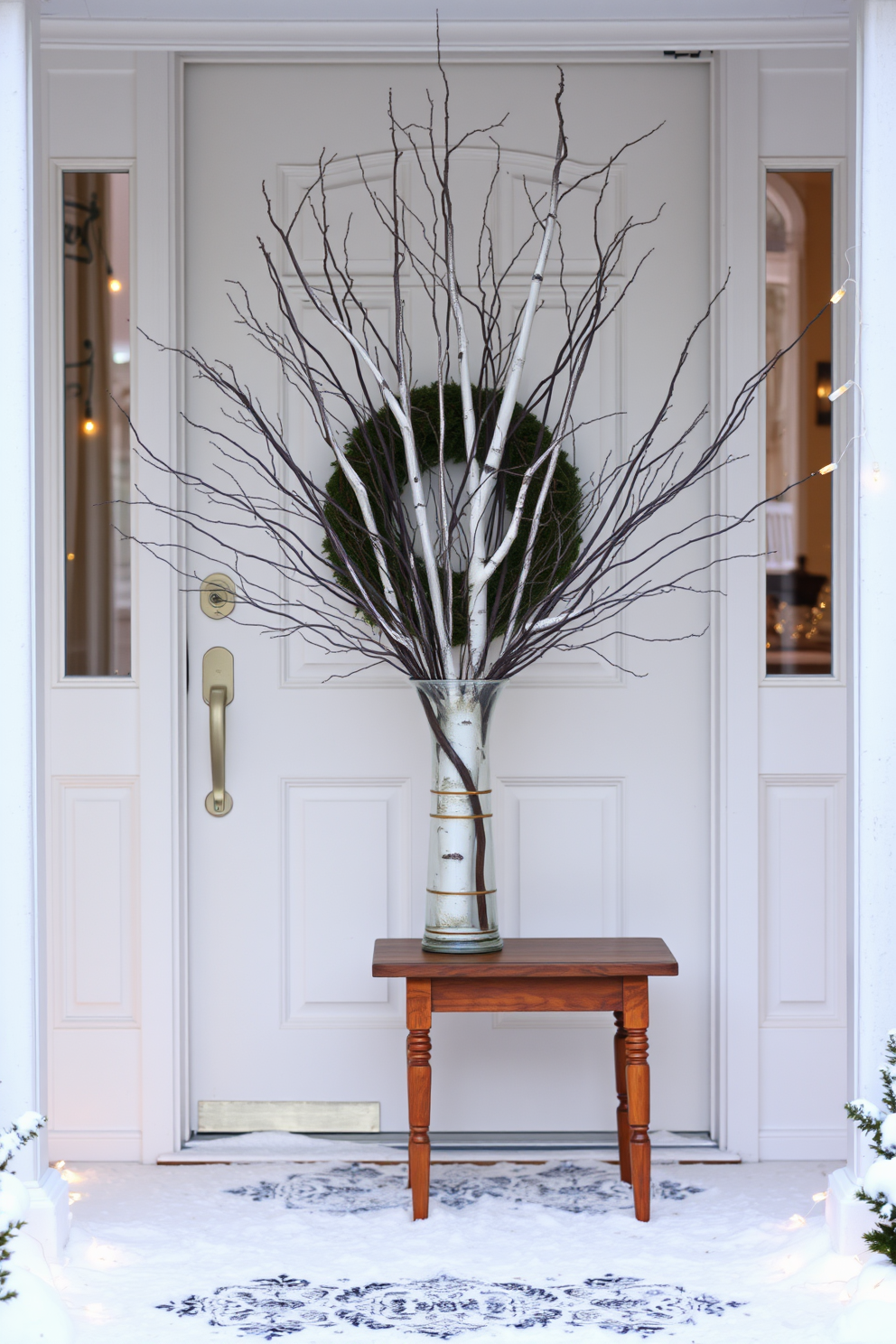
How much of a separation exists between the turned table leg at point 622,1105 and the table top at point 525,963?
0.57 ft

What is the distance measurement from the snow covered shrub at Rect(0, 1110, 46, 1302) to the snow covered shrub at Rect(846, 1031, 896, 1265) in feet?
3.82

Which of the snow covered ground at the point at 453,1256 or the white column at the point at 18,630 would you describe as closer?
the snow covered ground at the point at 453,1256

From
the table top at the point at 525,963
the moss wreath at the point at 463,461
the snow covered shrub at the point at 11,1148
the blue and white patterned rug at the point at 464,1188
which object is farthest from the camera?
the moss wreath at the point at 463,461

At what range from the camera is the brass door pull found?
2557mm

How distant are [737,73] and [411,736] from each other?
1.47 metres

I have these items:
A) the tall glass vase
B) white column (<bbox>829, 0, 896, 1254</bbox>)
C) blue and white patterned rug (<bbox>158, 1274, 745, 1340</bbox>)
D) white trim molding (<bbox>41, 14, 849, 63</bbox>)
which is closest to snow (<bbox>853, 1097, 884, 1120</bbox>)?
white column (<bbox>829, 0, 896, 1254</bbox>)

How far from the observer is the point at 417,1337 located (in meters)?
1.77

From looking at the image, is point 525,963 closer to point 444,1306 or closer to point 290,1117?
point 444,1306

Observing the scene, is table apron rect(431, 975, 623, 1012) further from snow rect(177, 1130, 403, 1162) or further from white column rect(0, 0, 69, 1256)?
white column rect(0, 0, 69, 1256)

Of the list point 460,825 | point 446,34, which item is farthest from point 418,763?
point 446,34

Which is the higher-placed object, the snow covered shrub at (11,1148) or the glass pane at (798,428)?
the glass pane at (798,428)

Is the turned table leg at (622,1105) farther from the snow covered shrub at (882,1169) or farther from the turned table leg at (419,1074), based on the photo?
the snow covered shrub at (882,1169)

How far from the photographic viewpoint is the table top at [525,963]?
2.12 metres

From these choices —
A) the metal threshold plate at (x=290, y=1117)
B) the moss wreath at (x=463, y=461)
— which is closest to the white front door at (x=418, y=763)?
the metal threshold plate at (x=290, y=1117)
